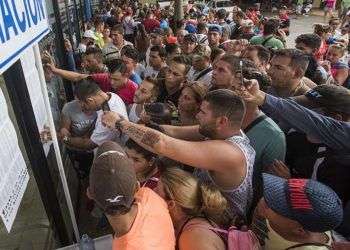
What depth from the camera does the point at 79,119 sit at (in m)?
3.26

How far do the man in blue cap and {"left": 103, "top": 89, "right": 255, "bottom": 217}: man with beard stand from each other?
0.34 metres

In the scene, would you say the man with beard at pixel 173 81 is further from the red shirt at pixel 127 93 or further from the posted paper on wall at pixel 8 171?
the posted paper on wall at pixel 8 171

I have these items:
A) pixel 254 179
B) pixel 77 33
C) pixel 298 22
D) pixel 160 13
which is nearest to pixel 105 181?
pixel 254 179

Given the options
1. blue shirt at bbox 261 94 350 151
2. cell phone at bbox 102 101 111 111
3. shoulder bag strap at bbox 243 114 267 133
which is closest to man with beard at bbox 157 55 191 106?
cell phone at bbox 102 101 111 111

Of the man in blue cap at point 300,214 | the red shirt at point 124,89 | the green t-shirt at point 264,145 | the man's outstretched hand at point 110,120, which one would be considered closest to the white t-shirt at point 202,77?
the red shirt at point 124,89

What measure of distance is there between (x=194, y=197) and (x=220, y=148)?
0.34 metres

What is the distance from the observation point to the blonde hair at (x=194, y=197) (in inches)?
68.2

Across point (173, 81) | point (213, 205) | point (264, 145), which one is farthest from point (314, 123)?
point (173, 81)

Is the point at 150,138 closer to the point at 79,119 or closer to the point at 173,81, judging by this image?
the point at 79,119

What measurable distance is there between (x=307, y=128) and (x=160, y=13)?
11.6 m

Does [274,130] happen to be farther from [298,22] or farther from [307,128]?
[298,22]

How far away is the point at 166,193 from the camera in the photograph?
1780 mm

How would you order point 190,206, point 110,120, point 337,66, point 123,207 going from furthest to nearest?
1. point 337,66
2. point 110,120
3. point 190,206
4. point 123,207

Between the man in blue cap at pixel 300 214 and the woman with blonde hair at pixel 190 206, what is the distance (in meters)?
0.27
